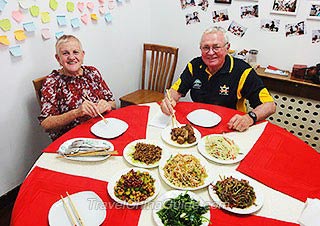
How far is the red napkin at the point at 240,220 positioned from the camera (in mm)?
1061

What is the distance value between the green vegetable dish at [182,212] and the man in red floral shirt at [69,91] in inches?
34.2

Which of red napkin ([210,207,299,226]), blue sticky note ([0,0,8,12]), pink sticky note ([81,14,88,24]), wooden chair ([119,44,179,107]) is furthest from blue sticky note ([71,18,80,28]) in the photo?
red napkin ([210,207,299,226])

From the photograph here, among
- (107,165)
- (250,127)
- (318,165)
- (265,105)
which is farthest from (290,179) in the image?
(107,165)

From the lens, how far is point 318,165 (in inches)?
54.6

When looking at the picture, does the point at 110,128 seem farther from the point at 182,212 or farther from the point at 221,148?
the point at 182,212

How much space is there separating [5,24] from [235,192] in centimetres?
179

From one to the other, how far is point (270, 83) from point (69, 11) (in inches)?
75.9

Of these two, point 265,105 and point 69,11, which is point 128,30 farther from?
point 265,105

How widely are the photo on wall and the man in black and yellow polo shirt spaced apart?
0.84m

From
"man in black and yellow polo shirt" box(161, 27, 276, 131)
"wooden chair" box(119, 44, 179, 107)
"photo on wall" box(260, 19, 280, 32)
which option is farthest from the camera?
"wooden chair" box(119, 44, 179, 107)

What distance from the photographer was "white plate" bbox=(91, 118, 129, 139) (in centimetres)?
161

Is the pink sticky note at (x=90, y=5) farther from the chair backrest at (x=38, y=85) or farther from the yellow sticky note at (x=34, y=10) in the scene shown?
the chair backrest at (x=38, y=85)

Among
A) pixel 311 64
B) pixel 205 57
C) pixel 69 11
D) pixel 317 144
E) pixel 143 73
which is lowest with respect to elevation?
pixel 317 144

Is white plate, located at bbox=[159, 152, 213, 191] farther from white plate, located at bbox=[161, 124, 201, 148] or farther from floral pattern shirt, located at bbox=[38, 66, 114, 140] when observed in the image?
floral pattern shirt, located at bbox=[38, 66, 114, 140]
